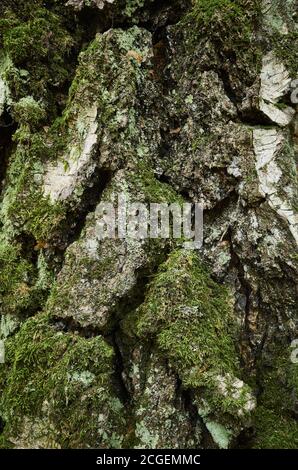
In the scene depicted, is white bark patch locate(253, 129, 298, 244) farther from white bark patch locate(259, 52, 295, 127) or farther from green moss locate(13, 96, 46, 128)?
green moss locate(13, 96, 46, 128)

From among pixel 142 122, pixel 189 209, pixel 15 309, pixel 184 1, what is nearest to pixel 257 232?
pixel 189 209

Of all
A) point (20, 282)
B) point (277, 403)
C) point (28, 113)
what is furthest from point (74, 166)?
point (277, 403)

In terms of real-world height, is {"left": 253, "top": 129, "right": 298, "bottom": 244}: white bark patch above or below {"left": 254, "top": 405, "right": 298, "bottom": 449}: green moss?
above

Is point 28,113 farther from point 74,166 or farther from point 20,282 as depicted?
point 20,282

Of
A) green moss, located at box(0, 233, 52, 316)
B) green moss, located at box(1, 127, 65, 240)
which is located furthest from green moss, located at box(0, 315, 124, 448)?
green moss, located at box(1, 127, 65, 240)

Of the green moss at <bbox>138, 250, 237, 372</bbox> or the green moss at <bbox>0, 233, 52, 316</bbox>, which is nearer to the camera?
the green moss at <bbox>138, 250, 237, 372</bbox>

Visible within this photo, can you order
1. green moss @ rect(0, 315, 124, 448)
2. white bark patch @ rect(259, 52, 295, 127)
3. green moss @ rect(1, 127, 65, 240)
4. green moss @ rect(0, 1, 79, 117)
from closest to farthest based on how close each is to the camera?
green moss @ rect(0, 315, 124, 448) < green moss @ rect(1, 127, 65, 240) < white bark patch @ rect(259, 52, 295, 127) < green moss @ rect(0, 1, 79, 117)

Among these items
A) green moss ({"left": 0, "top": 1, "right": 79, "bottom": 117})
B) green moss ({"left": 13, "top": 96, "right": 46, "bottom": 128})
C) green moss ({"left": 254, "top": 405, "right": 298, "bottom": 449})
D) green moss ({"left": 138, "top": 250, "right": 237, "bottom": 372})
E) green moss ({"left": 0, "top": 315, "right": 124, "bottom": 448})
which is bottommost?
green moss ({"left": 254, "top": 405, "right": 298, "bottom": 449})
